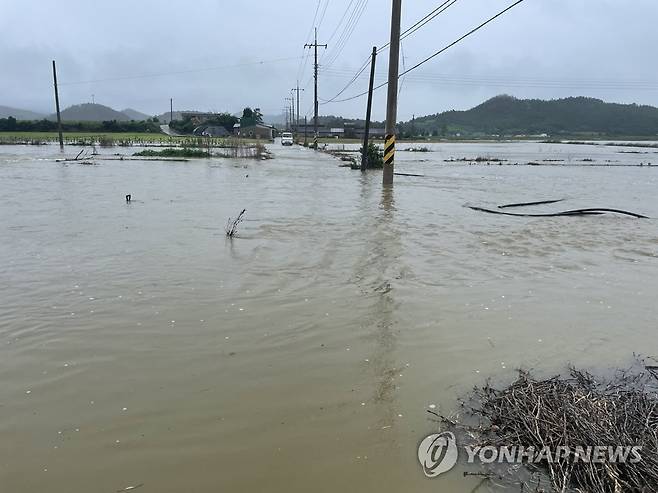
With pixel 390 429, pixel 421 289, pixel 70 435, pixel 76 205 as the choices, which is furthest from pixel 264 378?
pixel 76 205

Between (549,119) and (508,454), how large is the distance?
585 ft

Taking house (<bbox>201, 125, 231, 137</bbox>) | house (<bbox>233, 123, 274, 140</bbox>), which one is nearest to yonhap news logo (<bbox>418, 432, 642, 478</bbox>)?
house (<bbox>201, 125, 231, 137</bbox>)

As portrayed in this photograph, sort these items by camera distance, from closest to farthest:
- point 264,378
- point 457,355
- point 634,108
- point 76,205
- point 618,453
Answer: point 618,453
point 264,378
point 457,355
point 76,205
point 634,108

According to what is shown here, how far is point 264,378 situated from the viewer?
4070mm

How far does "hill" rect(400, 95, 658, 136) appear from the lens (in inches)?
5856

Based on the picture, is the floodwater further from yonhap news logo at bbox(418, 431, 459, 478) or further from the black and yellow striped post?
the black and yellow striped post

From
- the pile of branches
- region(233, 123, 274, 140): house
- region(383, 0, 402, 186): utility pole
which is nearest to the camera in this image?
the pile of branches

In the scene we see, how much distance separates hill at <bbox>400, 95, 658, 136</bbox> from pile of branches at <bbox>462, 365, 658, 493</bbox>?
13988 centimetres

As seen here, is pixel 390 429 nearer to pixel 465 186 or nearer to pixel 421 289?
pixel 421 289

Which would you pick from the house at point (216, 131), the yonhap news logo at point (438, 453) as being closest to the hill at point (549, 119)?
the house at point (216, 131)

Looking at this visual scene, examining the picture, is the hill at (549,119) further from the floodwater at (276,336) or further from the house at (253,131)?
the floodwater at (276,336)

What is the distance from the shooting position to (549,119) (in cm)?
16175

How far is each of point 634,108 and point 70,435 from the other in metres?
188

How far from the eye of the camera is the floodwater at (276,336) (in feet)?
10.2
